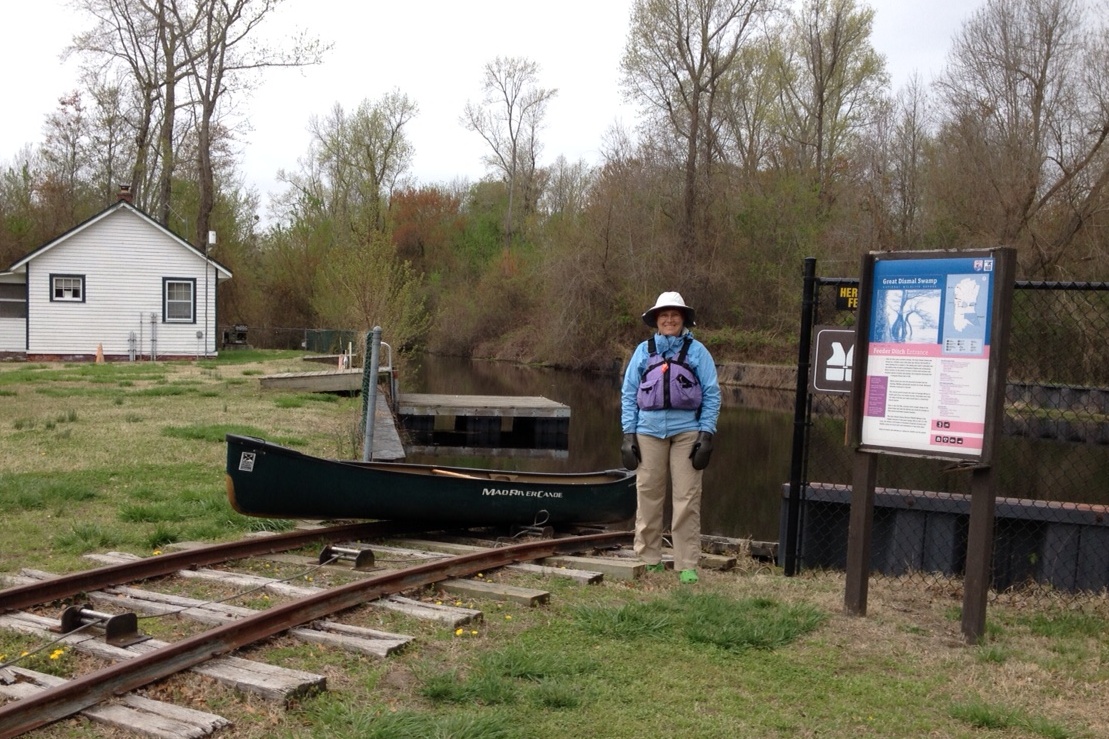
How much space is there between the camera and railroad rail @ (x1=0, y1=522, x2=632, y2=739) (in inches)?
168

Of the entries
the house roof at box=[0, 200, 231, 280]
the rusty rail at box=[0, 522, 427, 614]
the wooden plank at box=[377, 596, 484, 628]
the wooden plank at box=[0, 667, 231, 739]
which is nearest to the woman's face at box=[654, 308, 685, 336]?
the wooden plank at box=[377, 596, 484, 628]

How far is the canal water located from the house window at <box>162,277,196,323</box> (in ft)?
24.2

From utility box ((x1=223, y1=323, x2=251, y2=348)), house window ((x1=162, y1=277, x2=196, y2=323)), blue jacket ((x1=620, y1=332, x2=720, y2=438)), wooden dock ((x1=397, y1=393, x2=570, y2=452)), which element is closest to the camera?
blue jacket ((x1=620, y1=332, x2=720, y2=438))

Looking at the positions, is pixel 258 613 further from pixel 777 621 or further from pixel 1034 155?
pixel 1034 155

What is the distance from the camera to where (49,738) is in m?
4.04

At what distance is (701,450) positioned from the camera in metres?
7.48

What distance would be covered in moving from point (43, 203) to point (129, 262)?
625 inches

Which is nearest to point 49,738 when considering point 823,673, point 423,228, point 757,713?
point 757,713

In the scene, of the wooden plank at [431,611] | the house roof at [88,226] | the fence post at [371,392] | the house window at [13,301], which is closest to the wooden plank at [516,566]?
the wooden plank at [431,611]

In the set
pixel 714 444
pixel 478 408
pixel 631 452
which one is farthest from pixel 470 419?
pixel 631 452

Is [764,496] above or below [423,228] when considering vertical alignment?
below

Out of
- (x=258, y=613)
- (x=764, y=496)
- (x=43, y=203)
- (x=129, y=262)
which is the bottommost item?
(x=764, y=496)

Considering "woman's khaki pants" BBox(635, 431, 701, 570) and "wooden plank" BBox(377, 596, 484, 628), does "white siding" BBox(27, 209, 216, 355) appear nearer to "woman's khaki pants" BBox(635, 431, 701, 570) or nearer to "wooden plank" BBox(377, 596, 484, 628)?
"woman's khaki pants" BBox(635, 431, 701, 570)

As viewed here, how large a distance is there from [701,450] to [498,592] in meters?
1.82
